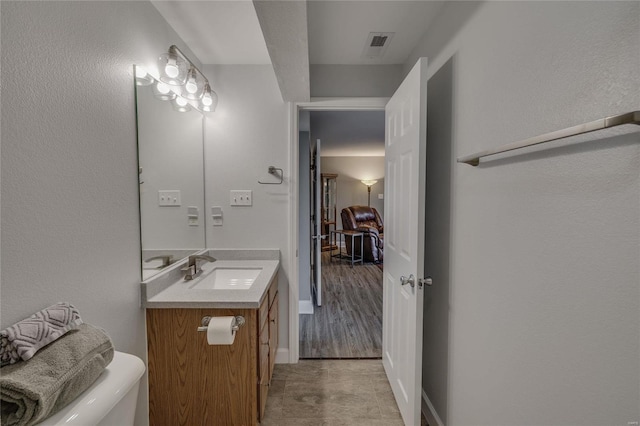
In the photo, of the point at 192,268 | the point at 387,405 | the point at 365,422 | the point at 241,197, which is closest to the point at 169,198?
the point at 192,268

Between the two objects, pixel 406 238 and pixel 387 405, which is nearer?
pixel 406 238

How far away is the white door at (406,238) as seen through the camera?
1.44 metres

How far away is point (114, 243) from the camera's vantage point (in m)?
1.23

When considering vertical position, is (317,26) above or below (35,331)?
above

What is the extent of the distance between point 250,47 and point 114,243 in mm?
1511

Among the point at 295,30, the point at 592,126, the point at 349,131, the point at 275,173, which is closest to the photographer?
the point at 592,126

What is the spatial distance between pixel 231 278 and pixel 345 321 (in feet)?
5.32

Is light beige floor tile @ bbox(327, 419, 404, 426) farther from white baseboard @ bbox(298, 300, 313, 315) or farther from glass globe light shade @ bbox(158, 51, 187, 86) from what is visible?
glass globe light shade @ bbox(158, 51, 187, 86)

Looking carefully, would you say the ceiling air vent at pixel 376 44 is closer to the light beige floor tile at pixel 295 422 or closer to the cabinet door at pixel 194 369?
the cabinet door at pixel 194 369

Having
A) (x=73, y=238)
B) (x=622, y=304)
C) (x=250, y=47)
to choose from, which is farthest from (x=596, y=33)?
(x=250, y=47)

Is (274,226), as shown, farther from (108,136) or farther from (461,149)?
(461,149)

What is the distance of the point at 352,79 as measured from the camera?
7.48 ft

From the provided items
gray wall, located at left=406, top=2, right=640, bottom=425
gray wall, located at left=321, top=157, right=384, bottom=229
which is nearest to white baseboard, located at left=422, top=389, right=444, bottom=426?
gray wall, located at left=406, top=2, right=640, bottom=425

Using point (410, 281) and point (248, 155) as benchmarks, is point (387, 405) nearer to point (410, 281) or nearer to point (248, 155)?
point (410, 281)
